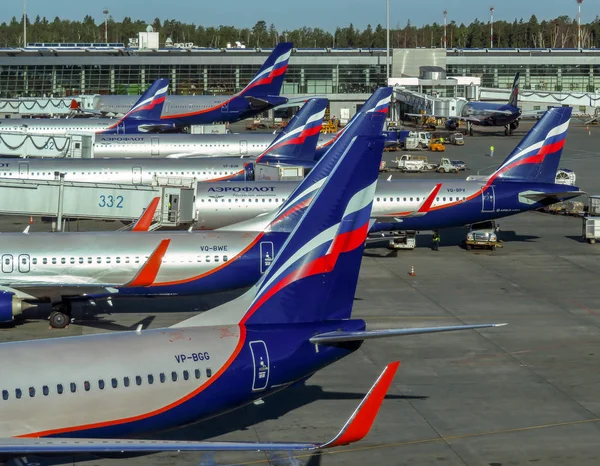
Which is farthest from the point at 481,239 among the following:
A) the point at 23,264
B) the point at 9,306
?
the point at 9,306

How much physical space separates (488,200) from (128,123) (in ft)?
149

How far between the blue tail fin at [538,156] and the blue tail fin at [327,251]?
34.3 meters

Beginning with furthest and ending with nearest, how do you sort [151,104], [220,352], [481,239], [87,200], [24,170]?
[151,104]
[24,170]
[87,200]
[481,239]
[220,352]

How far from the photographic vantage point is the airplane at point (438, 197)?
177 feet

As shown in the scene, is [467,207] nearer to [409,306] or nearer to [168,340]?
[409,306]

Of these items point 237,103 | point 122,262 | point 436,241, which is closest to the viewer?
point 122,262

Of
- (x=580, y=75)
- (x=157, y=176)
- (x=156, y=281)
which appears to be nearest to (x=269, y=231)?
(x=156, y=281)

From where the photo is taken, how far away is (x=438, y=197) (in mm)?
54844

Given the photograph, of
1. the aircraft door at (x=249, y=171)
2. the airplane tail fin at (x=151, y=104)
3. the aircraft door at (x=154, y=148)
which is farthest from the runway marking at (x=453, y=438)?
the airplane tail fin at (x=151, y=104)

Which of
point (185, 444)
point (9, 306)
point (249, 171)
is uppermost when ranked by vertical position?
point (249, 171)

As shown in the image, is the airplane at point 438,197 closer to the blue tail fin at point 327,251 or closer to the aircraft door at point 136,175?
the aircraft door at point 136,175

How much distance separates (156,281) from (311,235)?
55.0 ft

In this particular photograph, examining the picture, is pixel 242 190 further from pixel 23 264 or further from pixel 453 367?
pixel 453 367

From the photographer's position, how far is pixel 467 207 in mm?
54969
